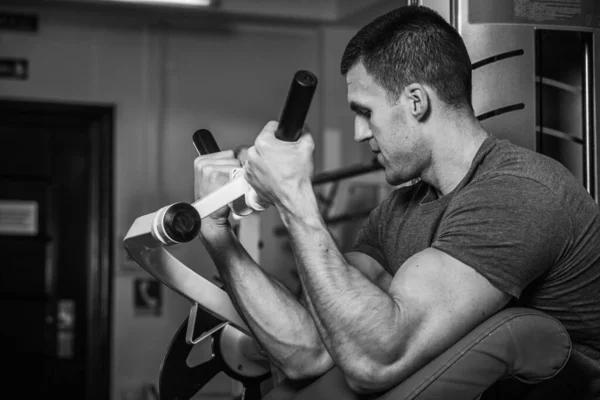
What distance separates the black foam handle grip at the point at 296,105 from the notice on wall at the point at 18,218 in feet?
12.4

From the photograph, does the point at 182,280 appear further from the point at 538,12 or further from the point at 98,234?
the point at 98,234

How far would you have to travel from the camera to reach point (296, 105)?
107cm

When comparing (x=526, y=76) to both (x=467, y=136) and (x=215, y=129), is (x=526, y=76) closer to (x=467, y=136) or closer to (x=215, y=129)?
(x=467, y=136)

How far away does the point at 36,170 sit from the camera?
4.62m

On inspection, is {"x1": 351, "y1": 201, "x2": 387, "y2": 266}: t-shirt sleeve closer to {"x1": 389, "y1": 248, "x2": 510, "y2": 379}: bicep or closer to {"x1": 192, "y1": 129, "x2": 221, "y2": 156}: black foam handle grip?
{"x1": 192, "y1": 129, "x2": 221, "y2": 156}: black foam handle grip

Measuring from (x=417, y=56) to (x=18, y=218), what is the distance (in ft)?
12.2

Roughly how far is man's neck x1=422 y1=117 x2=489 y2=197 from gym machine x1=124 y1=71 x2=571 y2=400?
0.39m

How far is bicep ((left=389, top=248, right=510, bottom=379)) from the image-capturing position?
3.69 feet

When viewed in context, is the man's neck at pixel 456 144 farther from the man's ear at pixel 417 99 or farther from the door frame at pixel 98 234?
the door frame at pixel 98 234

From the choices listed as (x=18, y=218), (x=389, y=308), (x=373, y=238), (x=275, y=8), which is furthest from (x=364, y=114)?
(x=18, y=218)

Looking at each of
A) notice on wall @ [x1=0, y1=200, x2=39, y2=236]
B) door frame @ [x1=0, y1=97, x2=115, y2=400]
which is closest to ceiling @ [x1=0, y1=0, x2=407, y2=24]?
door frame @ [x1=0, y1=97, x2=115, y2=400]

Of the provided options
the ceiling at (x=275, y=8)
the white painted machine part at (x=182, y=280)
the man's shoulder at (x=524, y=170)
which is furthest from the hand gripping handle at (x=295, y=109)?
the ceiling at (x=275, y=8)

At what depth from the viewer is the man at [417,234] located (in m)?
1.14

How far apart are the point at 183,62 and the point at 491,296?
3958 millimetres
